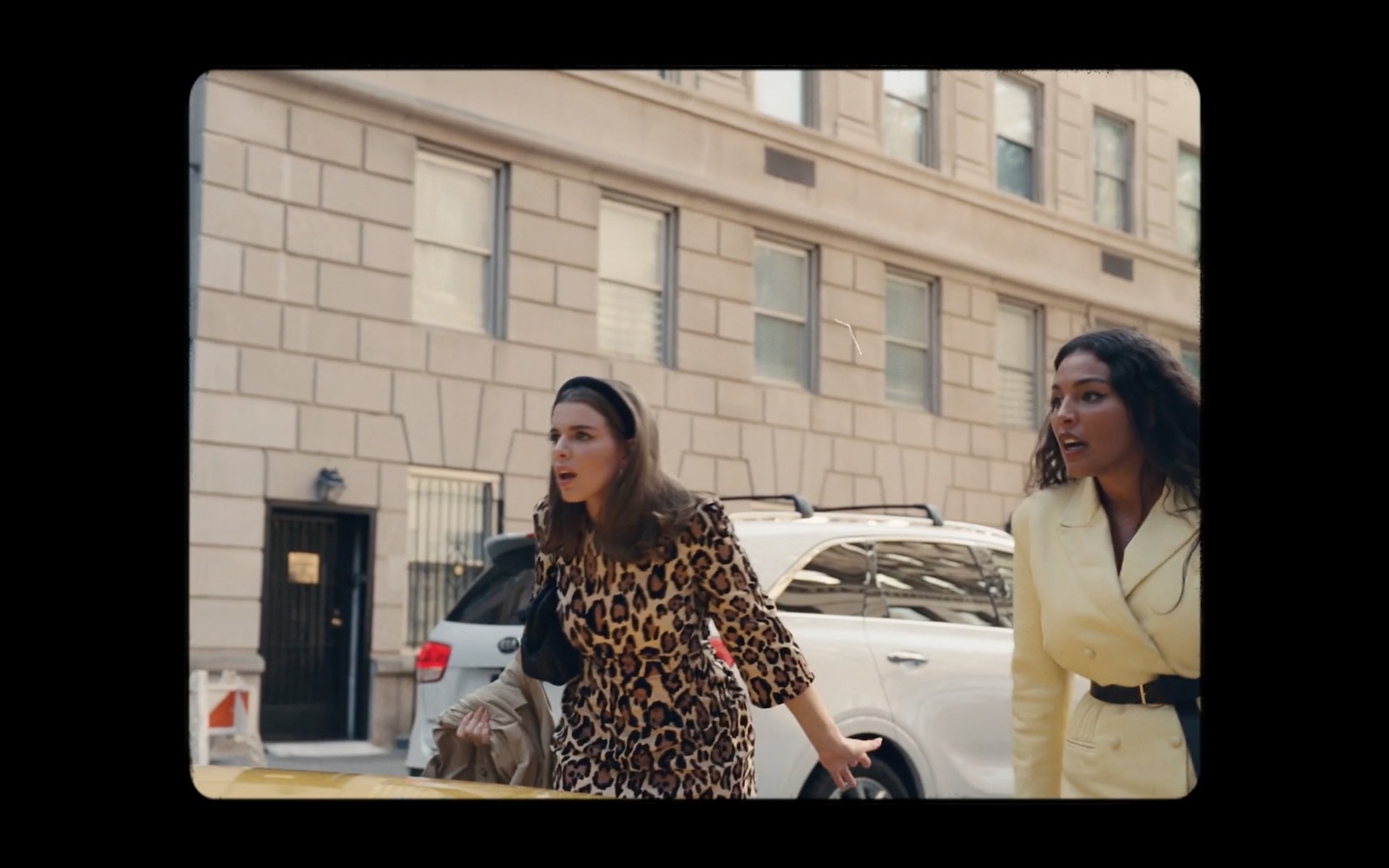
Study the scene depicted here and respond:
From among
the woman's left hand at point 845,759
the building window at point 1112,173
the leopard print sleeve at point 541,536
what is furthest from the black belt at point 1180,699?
the leopard print sleeve at point 541,536

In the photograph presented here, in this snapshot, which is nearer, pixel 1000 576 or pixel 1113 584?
pixel 1113 584

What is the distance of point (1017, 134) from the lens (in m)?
3.75

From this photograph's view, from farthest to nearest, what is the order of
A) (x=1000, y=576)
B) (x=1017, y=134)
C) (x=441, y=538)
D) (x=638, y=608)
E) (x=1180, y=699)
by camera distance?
1. (x=441, y=538)
2. (x=1017, y=134)
3. (x=1000, y=576)
4. (x=638, y=608)
5. (x=1180, y=699)

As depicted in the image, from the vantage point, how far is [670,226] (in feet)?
13.2

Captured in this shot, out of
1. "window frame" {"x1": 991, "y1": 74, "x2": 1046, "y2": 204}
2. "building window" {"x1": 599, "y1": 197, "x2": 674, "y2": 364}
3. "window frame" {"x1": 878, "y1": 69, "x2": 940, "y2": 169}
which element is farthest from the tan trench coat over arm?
"window frame" {"x1": 991, "y1": 74, "x2": 1046, "y2": 204}

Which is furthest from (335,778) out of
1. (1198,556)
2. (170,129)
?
(1198,556)

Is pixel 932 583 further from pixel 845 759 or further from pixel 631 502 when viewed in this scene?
pixel 631 502

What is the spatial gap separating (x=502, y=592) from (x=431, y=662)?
1.26ft

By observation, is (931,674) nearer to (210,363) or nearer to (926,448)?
(926,448)

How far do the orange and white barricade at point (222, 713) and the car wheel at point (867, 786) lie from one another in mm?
1047

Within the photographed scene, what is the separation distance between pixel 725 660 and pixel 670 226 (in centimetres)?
114

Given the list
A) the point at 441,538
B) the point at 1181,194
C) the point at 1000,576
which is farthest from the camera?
the point at 441,538

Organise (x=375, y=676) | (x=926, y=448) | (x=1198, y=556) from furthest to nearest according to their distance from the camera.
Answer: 1. (x=375, y=676)
2. (x=926, y=448)
3. (x=1198, y=556)

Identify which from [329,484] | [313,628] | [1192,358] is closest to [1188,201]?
[1192,358]
